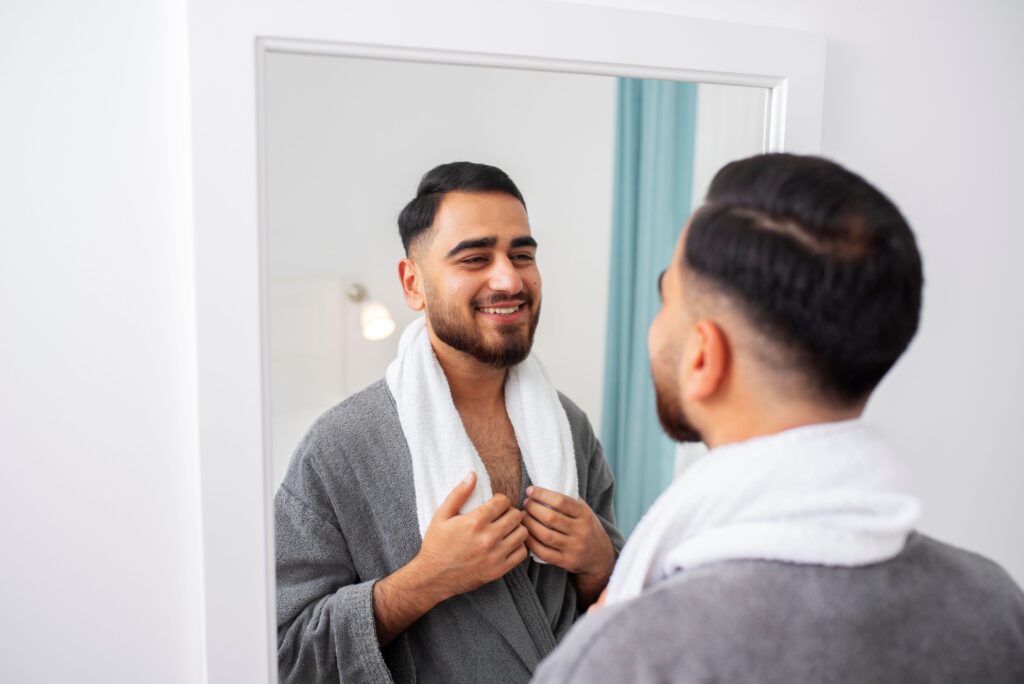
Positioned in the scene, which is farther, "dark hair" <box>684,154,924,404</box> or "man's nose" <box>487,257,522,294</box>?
"man's nose" <box>487,257,522,294</box>

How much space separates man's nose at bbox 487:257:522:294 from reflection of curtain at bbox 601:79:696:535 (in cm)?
14

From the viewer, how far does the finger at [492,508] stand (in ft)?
2.97

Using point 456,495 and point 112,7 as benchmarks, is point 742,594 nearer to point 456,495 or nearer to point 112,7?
point 456,495

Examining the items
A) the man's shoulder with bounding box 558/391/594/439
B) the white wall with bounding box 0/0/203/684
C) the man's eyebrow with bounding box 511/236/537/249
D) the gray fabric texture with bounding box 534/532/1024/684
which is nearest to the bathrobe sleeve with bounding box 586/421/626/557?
the man's shoulder with bounding box 558/391/594/439

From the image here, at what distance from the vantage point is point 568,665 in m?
0.57

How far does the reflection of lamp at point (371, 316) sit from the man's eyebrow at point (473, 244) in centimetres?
10

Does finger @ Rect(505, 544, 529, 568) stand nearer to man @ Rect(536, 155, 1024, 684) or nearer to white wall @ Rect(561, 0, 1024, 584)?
man @ Rect(536, 155, 1024, 684)

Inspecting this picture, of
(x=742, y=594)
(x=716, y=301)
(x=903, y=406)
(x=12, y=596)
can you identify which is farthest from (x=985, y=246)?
(x=12, y=596)

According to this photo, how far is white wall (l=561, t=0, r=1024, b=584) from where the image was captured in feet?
3.75

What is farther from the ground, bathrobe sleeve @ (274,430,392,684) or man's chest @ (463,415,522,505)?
man's chest @ (463,415,522,505)

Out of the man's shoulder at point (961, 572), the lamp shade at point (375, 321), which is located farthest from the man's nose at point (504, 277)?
the man's shoulder at point (961, 572)

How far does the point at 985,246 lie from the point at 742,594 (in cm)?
95

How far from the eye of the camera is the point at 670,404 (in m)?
0.73

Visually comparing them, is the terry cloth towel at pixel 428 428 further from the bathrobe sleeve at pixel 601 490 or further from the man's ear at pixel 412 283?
the bathrobe sleeve at pixel 601 490
